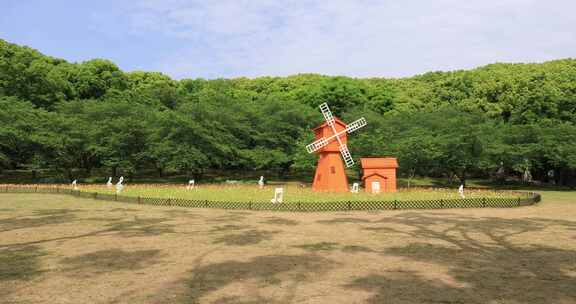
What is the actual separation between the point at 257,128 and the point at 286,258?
1648 inches

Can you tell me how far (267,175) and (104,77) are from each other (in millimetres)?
29971

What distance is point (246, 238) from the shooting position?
16.6 metres

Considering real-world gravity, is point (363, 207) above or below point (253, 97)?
below

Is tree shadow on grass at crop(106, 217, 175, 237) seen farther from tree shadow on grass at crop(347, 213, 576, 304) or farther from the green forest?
the green forest

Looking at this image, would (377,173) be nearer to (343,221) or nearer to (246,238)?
(343,221)

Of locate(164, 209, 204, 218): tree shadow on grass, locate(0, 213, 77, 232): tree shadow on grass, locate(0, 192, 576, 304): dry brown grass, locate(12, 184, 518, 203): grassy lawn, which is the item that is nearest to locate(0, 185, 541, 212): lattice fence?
locate(164, 209, 204, 218): tree shadow on grass

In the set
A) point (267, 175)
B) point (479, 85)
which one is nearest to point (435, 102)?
point (479, 85)

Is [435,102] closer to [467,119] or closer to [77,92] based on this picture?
[467,119]

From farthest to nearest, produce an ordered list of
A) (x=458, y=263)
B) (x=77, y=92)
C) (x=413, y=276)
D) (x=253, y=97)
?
(x=253, y=97)
(x=77, y=92)
(x=458, y=263)
(x=413, y=276)

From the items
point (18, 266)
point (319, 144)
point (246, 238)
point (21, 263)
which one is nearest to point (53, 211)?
point (21, 263)

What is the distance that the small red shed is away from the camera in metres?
36.6

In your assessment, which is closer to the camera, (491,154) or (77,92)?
(491,154)

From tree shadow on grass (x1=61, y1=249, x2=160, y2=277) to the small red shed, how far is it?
24.9 metres

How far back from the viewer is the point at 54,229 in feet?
60.4
